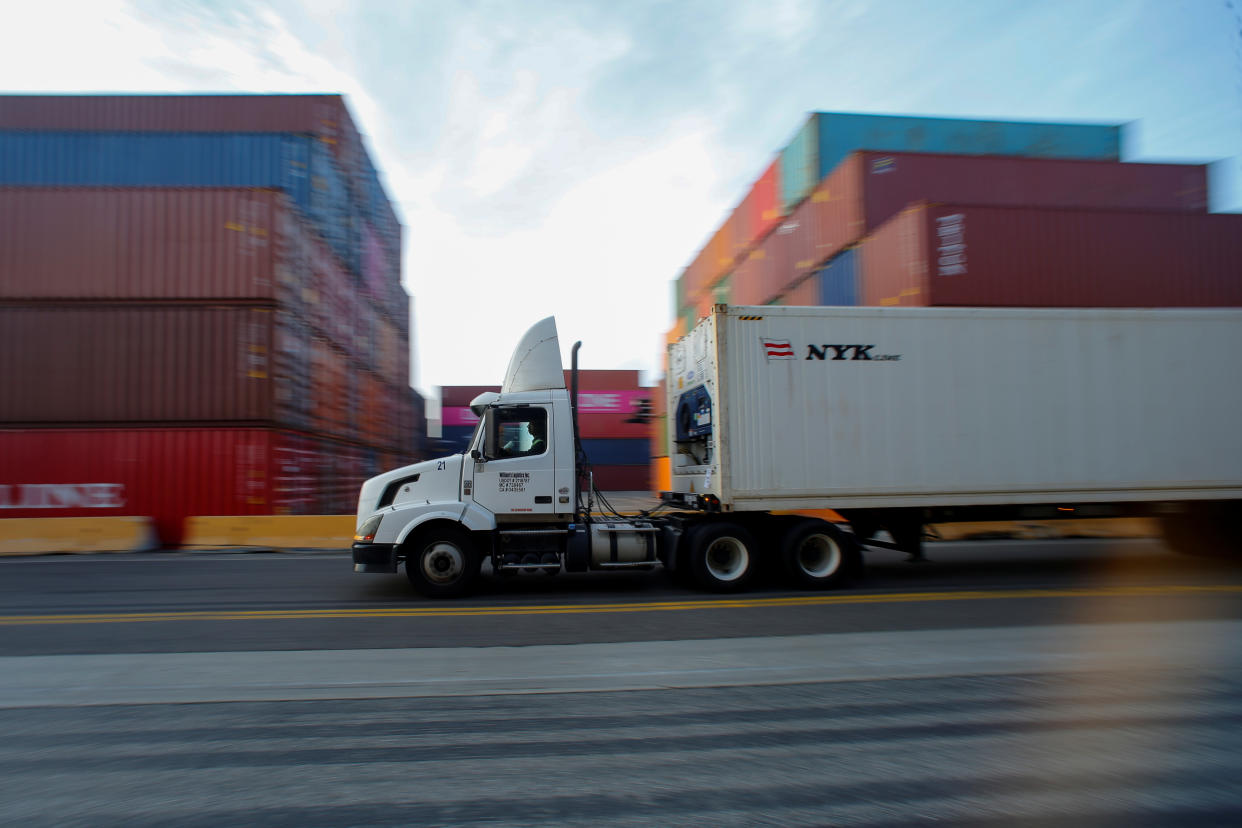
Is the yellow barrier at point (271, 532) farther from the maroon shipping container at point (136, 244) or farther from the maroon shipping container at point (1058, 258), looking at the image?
the maroon shipping container at point (1058, 258)

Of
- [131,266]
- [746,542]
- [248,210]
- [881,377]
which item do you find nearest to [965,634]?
[746,542]

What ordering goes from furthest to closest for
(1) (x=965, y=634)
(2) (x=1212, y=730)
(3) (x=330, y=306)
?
1. (3) (x=330, y=306)
2. (1) (x=965, y=634)
3. (2) (x=1212, y=730)

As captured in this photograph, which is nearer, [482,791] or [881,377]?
[482,791]

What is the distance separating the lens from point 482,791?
10.0 ft

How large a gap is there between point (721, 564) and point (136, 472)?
489 inches

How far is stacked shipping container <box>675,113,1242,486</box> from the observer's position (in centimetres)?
1295

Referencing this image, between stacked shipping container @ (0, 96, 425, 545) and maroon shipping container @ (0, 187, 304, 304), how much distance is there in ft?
0.10

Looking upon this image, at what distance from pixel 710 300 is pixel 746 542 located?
16.9m

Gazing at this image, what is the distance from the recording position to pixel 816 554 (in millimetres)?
8523

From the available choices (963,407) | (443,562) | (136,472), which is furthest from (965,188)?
(136,472)

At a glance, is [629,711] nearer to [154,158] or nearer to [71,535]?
[71,535]

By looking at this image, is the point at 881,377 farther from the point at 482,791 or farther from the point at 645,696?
the point at 482,791

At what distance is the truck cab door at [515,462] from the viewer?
8148 millimetres

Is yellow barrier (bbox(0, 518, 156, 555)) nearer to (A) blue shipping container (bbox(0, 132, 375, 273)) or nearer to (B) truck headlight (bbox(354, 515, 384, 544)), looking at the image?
(B) truck headlight (bbox(354, 515, 384, 544))
